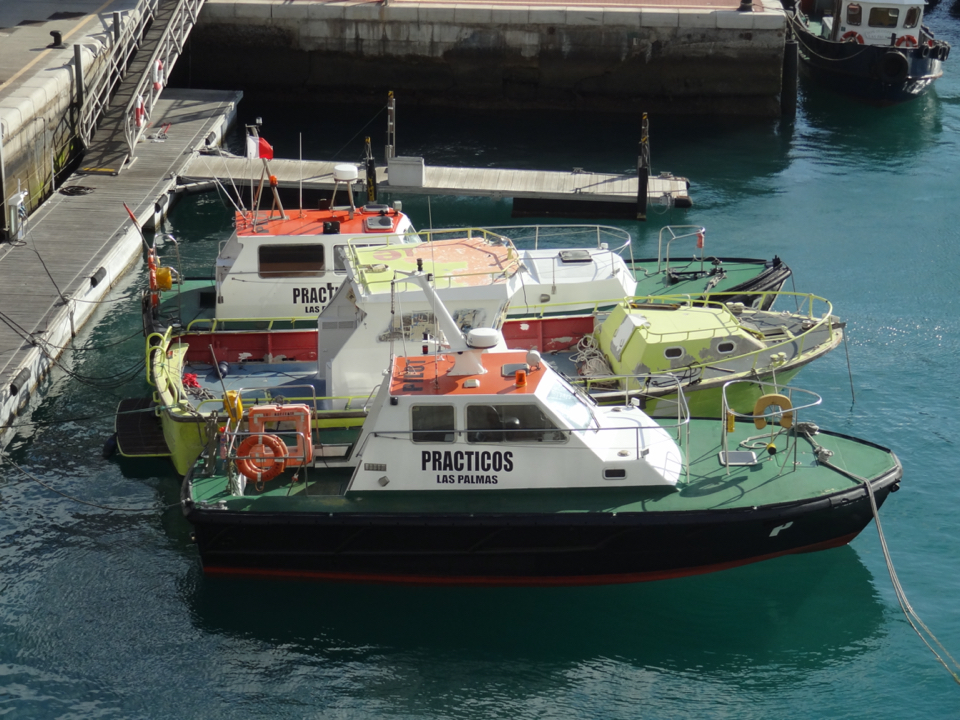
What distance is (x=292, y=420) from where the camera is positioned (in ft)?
42.2

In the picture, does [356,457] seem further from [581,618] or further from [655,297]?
[655,297]

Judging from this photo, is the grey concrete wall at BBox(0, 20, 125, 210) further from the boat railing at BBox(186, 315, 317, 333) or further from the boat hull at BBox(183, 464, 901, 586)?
the boat hull at BBox(183, 464, 901, 586)

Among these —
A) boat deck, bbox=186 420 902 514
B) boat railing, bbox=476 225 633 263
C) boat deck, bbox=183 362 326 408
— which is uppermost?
boat railing, bbox=476 225 633 263

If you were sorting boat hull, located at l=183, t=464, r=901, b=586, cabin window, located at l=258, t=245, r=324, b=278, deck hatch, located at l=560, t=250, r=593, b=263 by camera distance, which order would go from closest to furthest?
boat hull, located at l=183, t=464, r=901, b=586 < cabin window, located at l=258, t=245, r=324, b=278 < deck hatch, located at l=560, t=250, r=593, b=263

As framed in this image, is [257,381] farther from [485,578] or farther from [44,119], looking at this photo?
[44,119]

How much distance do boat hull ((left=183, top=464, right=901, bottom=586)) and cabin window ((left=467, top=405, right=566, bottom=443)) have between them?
2.73 ft

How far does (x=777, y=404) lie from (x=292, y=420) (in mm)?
5577

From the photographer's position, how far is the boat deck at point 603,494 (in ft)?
40.1

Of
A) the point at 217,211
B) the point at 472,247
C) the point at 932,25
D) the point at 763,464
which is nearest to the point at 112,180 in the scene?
the point at 217,211

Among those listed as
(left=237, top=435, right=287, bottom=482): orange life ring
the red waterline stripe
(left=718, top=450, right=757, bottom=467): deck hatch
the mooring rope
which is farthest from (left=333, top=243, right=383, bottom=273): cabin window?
the mooring rope

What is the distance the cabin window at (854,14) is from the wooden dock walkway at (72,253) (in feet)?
62.7

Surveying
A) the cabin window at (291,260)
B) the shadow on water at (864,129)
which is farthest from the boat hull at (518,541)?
the shadow on water at (864,129)

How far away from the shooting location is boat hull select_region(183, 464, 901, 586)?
12141 millimetres

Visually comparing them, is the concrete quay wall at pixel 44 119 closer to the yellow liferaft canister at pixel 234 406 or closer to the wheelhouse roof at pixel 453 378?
the yellow liferaft canister at pixel 234 406
